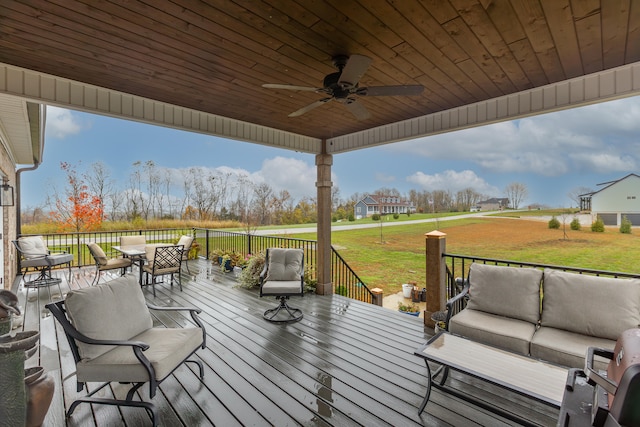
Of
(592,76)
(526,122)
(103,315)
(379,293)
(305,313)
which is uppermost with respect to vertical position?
(526,122)

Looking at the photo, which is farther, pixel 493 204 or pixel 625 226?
pixel 493 204

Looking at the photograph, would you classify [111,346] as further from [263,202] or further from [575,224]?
[263,202]

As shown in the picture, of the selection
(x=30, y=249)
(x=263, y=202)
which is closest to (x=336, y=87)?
(x=30, y=249)

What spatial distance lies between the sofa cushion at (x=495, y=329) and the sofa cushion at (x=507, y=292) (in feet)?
0.25

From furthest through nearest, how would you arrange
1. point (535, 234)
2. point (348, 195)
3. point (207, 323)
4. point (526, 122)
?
point (348, 195) → point (526, 122) → point (535, 234) → point (207, 323)

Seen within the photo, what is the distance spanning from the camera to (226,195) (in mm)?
11789

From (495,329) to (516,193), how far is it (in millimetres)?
5828

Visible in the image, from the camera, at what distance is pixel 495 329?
265cm

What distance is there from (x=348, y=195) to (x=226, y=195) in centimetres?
503

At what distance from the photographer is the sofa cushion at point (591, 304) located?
2371 mm

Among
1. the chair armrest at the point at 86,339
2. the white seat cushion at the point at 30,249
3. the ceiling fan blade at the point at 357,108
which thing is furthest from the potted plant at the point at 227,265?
the ceiling fan blade at the point at 357,108

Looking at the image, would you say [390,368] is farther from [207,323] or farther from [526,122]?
[526,122]

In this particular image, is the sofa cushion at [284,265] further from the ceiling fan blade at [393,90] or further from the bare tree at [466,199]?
the bare tree at [466,199]

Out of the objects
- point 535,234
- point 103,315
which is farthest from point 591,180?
point 103,315
